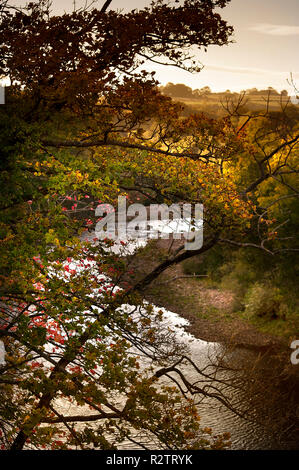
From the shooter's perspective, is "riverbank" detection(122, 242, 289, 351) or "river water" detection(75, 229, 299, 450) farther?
"riverbank" detection(122, 242, 289, 351)

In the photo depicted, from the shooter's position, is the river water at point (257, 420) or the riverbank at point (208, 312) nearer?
the river water at point (257, 420)

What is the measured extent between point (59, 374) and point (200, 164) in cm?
548

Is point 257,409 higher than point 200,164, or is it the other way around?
point 200,164

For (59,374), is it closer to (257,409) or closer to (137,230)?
(257,409)

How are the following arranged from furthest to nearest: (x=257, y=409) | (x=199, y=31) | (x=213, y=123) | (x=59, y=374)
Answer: (x=257, y=409), (x=213, y=123), (x=199, y=31), (x=59, y=374)

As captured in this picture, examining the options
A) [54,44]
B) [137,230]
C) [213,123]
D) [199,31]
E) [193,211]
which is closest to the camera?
[54,44]

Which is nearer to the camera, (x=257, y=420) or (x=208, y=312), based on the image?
(x=257, y=420)

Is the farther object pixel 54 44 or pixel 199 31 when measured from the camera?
pixel 199 31

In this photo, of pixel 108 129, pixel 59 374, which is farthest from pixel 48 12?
pixel 59 374

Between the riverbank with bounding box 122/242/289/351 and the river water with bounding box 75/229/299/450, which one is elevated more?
the riverbank with bounding box 122/242/289/351

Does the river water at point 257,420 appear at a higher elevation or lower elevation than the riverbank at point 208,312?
lower

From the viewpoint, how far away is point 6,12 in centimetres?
649

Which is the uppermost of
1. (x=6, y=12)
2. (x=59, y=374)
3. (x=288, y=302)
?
(x=6, y=12)

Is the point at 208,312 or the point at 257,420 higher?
the point at 208,312
